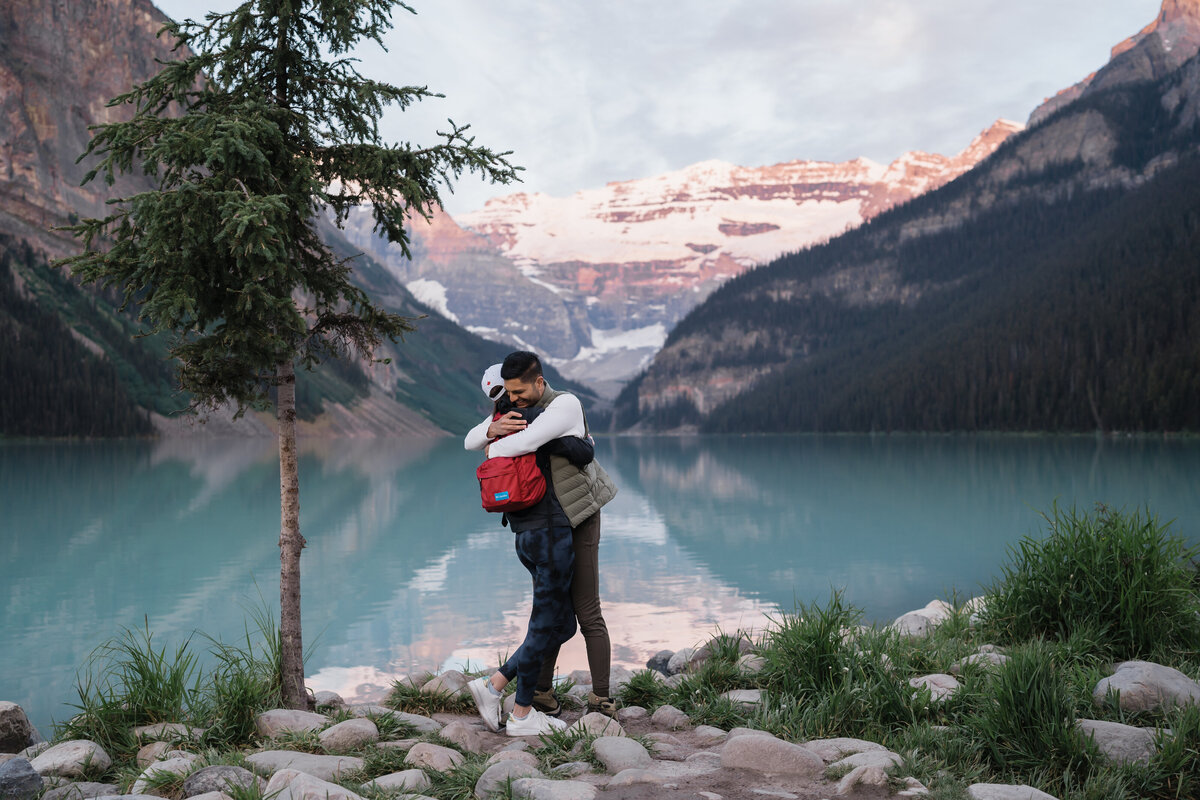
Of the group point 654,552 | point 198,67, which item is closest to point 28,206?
point 654,552

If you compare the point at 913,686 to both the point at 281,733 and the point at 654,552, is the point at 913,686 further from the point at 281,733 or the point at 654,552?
the point at 654,552

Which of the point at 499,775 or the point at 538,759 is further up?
the point at 499,775

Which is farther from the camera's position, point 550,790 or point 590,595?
point 590,595

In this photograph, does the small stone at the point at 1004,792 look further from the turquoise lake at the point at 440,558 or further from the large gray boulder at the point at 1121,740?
the turquoise lake at the point at 440,558

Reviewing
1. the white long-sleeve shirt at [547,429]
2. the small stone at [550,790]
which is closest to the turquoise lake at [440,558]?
the white long-sleeve shirt at [547,429]

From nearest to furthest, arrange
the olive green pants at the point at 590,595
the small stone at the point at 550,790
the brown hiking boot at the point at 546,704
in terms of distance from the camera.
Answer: the small stone at the point at 550,790, the olive green pants at the point at 590,595, the brown hiking boot at the point at 546,704

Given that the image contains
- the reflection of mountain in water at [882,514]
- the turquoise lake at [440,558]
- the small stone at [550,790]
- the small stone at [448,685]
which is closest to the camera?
the small stone at [550,790]

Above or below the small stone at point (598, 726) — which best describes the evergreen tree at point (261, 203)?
above

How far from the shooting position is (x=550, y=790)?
206 inches

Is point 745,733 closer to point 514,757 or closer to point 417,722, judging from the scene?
point 514,757

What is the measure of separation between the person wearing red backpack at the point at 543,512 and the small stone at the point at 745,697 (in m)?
A: 1.21

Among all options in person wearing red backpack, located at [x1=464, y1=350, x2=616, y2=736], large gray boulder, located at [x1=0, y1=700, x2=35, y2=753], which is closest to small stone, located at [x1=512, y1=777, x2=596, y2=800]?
person wearing red backpack, located at [x1=464, y1=350, x2=616, y2=736]

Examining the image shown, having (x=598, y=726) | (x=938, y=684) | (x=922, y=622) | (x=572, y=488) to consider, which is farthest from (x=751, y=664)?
(x=922, y=622)

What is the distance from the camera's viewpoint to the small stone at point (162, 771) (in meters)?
5.62
